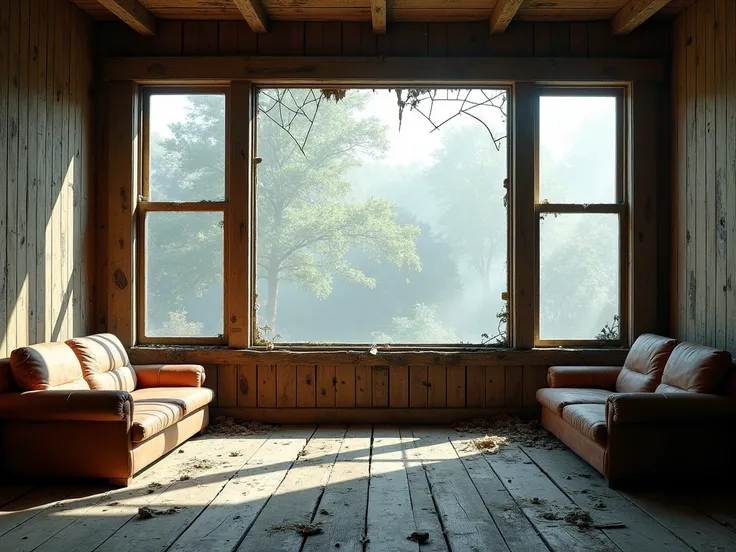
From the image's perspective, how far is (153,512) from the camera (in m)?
3.29

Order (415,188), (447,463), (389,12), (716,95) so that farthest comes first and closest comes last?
(415,188) → (389,12) → (716,95) → (447,463)

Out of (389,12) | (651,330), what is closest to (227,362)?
(389,12)

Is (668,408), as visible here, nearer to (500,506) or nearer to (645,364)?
(645,364)

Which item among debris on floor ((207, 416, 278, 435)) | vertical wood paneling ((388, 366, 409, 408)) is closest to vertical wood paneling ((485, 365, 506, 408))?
vertical wood paneling ((388, 366, 409, 408))

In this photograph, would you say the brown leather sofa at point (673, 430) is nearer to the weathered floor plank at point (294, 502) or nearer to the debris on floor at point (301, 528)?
the weathered floor plank at point (294, 502)

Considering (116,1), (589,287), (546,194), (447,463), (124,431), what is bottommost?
(447,463)

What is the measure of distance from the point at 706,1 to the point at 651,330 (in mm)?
2640

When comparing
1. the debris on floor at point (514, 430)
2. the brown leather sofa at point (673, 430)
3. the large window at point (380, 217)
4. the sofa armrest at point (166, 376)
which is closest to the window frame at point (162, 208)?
the large window at point (380, 217)

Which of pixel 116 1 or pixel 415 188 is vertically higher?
pixel 116 1

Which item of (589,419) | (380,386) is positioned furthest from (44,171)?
(589,419)

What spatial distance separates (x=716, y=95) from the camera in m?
4.73

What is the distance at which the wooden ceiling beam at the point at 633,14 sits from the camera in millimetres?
4941

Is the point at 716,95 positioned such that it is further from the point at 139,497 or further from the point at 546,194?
the point at 139,497

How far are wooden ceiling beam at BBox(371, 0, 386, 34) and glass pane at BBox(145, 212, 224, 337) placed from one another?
2.11 meters
